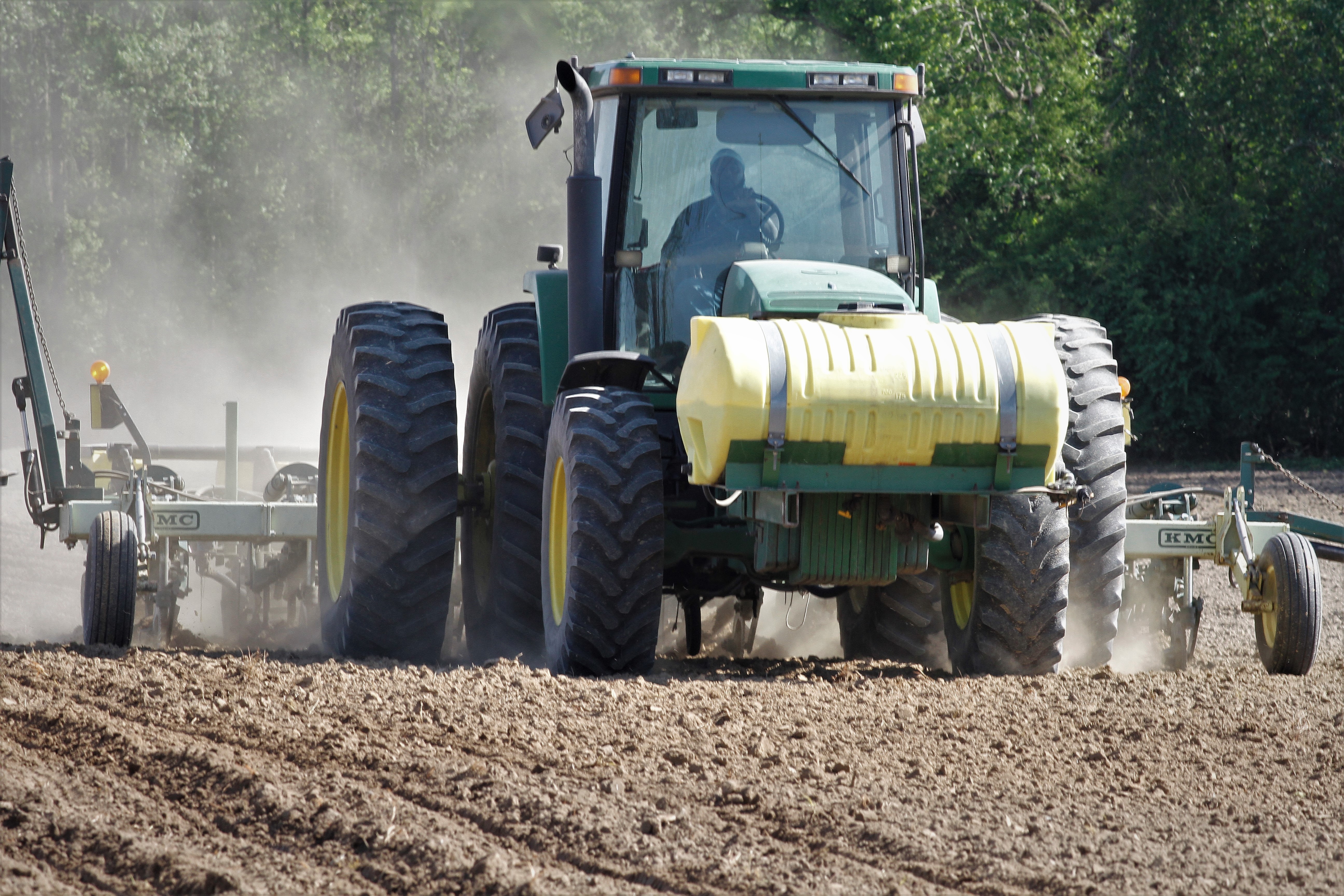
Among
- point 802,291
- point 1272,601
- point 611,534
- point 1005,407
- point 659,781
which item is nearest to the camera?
point 659,781

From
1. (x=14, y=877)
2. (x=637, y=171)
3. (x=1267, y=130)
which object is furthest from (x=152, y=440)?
(x=14, y=877)

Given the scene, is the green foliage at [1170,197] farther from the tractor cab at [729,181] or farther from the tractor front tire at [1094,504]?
the tractor cab at [729,181]

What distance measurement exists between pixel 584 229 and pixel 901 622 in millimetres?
2556

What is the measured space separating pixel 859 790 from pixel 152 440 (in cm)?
3037

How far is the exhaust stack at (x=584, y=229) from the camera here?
23.2 feet

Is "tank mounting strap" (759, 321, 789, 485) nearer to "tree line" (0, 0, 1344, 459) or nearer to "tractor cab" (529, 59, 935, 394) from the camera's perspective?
"tractor cab" (529, 59, 935, 394)

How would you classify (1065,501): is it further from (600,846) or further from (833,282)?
(600,846)

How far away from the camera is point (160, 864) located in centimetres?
458

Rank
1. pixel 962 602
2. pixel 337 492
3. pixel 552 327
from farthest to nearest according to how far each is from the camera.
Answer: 1. pixel 337 492
2. pixel 552 327
3. pixel 962 602

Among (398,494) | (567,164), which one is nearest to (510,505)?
(398,494)

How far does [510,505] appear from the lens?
310 inches

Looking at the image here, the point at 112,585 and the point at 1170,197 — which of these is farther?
the point at 1170,197

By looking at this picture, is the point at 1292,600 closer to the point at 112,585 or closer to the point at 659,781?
the point at 659,781

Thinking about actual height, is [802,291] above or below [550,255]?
below
